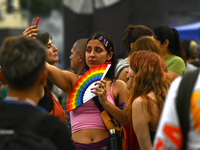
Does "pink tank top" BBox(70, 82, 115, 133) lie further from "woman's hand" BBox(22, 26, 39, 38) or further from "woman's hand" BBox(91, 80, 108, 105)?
"woman's hand" BBox(22, 26, 39, 38)

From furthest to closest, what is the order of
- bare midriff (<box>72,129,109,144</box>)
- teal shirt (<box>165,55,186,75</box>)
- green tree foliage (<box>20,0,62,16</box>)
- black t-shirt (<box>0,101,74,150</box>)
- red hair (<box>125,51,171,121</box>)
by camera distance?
green tree foliage (<box>20,0,62,16</box>) < teal shirt (<box>165,55,186,75</box>) < bare midriff (<box>72,129,109,144</box>) < red hair (<box>125,51,171,121</box>) < black t-shirt (<box>0,101,74,150</box>)

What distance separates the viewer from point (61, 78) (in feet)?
9.50

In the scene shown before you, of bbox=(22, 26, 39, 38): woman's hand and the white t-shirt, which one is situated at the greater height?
bbox=(22, 26, 39, 38): woman's hand

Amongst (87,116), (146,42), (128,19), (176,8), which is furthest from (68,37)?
(87,116)

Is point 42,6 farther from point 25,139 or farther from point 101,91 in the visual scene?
point 25,139

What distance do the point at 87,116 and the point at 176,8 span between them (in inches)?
234

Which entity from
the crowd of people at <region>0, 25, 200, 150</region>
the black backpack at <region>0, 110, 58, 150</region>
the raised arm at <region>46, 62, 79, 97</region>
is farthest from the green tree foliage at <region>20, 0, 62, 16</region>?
the black backpack at <region>0, 110, 58, 150</region>

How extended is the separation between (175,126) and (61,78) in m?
1.46

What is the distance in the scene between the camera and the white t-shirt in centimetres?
166

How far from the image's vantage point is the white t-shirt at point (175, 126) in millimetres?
1662

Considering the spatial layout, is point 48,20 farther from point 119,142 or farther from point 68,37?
point 119,142

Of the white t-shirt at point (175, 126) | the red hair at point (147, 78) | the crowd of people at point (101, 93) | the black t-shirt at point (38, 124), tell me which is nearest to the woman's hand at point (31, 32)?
the crowd of people at point (101, 93)

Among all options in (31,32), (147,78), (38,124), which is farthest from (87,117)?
(38,124)

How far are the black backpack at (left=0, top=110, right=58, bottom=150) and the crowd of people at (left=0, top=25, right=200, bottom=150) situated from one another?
0.09 ft
